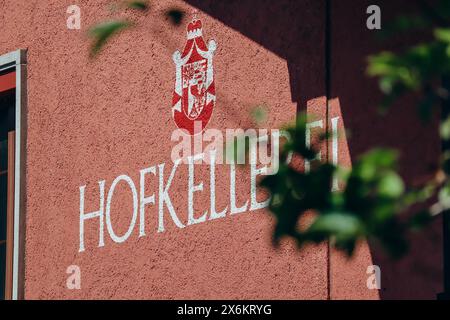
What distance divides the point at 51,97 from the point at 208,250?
240cm

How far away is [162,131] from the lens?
7902 millimetres

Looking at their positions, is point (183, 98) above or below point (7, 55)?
below

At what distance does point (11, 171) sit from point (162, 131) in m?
2.11

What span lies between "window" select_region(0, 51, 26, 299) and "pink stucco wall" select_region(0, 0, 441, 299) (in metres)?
0.10

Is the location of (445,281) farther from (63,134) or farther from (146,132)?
(63,134)

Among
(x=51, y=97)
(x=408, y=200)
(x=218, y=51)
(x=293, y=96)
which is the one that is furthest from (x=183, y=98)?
(x=408, y=200)

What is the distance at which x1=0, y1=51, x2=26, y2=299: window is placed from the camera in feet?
30.0

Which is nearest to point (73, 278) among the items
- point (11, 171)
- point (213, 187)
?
point (11, 171)

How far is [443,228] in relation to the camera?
19.6 feet

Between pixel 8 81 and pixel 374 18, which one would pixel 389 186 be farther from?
pixel 8 81

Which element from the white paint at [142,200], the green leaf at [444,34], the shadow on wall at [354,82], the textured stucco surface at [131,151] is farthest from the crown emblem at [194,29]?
the green leaf at [444,34]

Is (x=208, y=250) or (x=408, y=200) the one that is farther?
(x=208, y=250)

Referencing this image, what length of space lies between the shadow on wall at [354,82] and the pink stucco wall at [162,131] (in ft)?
0.04

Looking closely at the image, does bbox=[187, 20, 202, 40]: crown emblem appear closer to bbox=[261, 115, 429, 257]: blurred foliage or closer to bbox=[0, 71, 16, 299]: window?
bbox=[0, 71, 16, 299]: window
